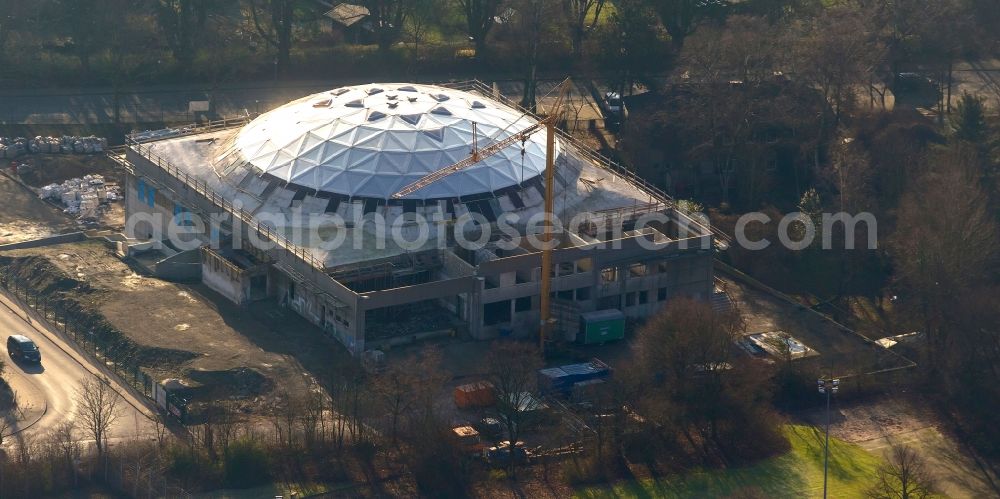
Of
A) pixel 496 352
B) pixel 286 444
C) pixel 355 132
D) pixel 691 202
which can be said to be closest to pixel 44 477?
pixel 286 444

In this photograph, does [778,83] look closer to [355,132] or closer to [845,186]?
[845,186]

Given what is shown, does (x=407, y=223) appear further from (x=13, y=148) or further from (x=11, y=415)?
(x=13, y=148)

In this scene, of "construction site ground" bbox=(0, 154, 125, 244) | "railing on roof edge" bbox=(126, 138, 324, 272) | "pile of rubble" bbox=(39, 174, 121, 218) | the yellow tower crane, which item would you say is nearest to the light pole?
the yellow tower crane

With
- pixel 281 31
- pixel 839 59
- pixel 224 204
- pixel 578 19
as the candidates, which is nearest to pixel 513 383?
pixel 224 204

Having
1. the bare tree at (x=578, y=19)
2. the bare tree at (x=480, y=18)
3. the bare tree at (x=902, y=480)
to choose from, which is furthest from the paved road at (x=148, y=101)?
the bare tree at (x=902, y=480)

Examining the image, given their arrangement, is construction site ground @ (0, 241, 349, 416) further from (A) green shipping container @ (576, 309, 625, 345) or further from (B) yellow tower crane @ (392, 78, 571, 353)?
(A) green shipping container @ (576, 309, 625, 345)

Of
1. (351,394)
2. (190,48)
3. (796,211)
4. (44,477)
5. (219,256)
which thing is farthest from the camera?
(190,48)
